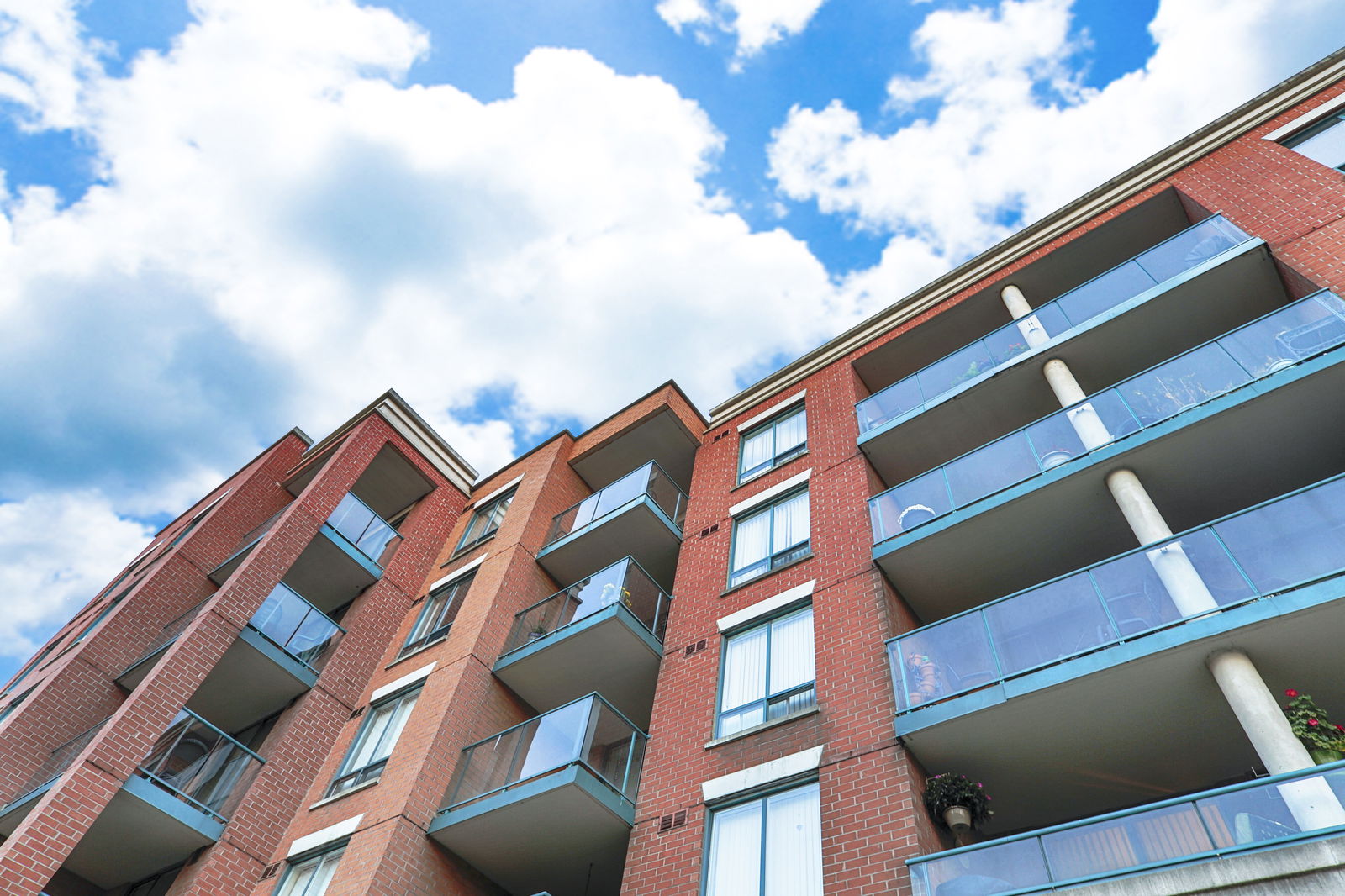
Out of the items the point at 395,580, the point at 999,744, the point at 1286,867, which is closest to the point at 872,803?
the point at 999,744

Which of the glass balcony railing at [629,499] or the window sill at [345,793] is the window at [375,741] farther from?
the glass balcony railing at [629,499]

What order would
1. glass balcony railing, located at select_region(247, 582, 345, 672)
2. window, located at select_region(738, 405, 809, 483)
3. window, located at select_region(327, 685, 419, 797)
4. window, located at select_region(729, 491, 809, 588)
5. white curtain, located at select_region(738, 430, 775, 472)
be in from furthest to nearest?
white curtain, located at select_region(738, 430, 775, 472), window, located at select_region(738, 405, 809, 483), glass balcony railing, located at select_region(247, 582, 345, 672), window, located at select_region(729, 491, 809, 588), window, located at select_region(327, 685, 419, 797)

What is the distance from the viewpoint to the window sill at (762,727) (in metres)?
12.1

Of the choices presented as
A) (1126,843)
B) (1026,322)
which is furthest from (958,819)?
(1026,322)

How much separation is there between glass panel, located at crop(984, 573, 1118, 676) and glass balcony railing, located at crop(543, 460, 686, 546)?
30.4 ft

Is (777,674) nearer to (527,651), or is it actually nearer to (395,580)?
(527,651)

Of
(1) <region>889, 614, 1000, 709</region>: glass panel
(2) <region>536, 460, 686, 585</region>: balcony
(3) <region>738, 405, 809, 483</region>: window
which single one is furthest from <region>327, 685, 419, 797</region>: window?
(1) <region>889, 614, 1000, 709</region>: glass panel

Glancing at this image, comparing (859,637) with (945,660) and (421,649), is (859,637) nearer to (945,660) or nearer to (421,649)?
(945,660)

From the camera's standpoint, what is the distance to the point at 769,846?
426 inches

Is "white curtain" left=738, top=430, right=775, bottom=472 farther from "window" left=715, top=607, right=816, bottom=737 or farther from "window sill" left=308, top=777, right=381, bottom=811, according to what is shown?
"window sill" left=308, top=777, right=381, bottom=811

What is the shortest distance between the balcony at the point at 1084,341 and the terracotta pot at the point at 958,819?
7.71m

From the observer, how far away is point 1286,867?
6852mm

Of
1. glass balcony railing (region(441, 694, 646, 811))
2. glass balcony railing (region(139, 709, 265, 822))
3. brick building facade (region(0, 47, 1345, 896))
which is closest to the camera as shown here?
brick building facade (region(0, 47, 1345, 896))

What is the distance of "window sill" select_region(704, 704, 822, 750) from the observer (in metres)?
12.1
